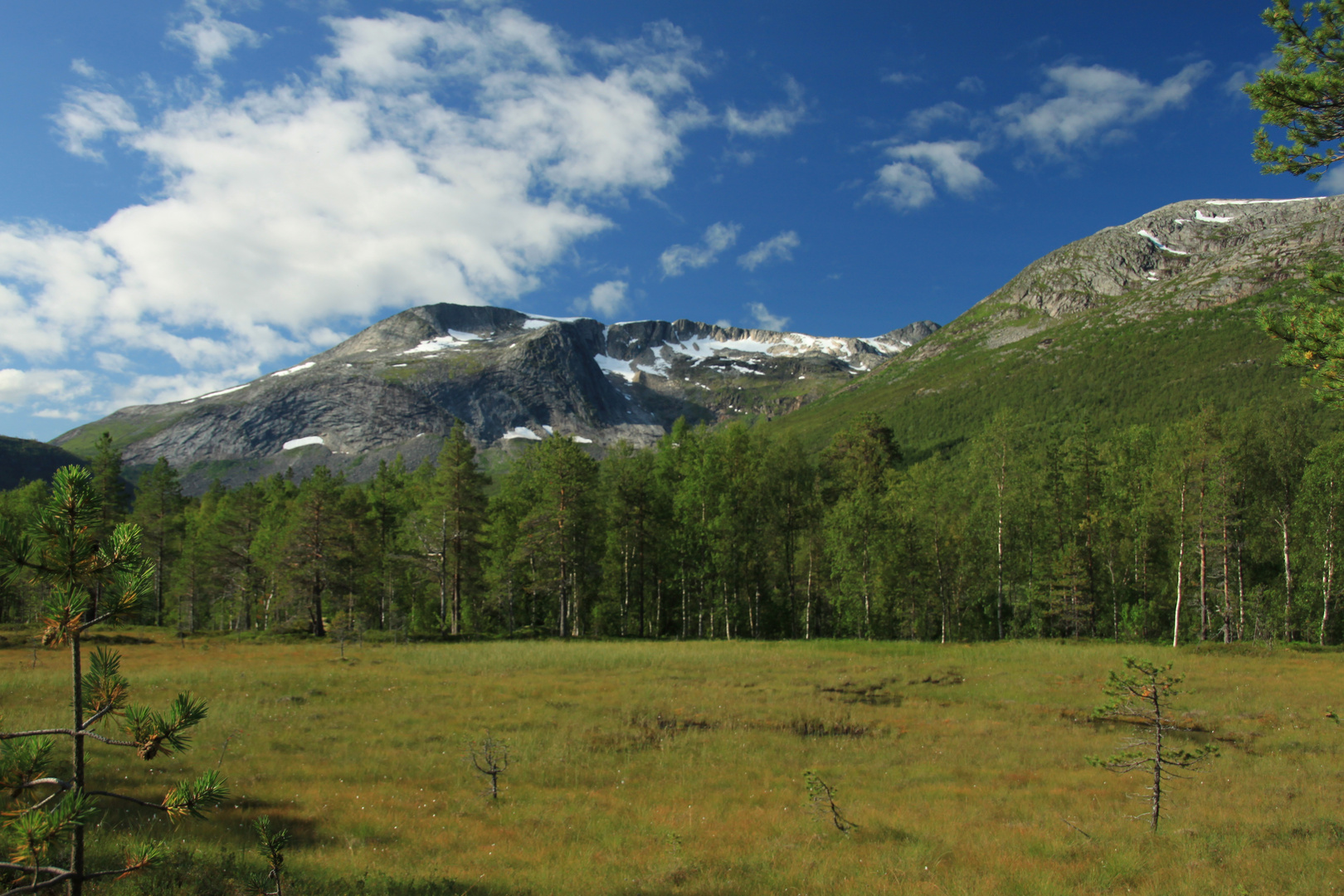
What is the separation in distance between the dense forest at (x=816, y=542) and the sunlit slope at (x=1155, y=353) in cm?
6271

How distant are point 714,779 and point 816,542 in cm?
3323

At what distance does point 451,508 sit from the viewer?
1726 inches

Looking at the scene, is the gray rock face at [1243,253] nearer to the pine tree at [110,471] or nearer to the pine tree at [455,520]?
the pine tree at [455,520]

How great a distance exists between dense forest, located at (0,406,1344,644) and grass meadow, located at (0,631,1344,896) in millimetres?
14258

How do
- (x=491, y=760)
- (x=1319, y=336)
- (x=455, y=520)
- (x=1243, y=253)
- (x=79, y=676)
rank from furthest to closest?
(x=1243, y=253) < (x=455, y=520) < (x=491, y=760) < (x=1319, y=336) < (x=79, y=676)

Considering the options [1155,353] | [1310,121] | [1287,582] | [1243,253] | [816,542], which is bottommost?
[1287,582]

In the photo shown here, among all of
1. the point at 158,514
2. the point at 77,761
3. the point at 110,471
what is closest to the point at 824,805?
the point at 77,761

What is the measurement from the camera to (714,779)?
596 inches

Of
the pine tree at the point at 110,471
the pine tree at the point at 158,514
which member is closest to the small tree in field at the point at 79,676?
the pine tree at the point at 110,471

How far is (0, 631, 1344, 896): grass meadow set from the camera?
941cm

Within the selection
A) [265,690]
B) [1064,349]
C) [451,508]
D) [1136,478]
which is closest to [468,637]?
[451,508]

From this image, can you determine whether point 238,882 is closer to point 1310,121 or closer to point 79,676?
point 79,676

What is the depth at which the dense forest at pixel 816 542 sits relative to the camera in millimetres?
42500

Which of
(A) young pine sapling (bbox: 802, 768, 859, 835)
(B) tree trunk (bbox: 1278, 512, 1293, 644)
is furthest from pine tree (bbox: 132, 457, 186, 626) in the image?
(B) tree trunk (bbox: 1278, 512, 1293, 644)
